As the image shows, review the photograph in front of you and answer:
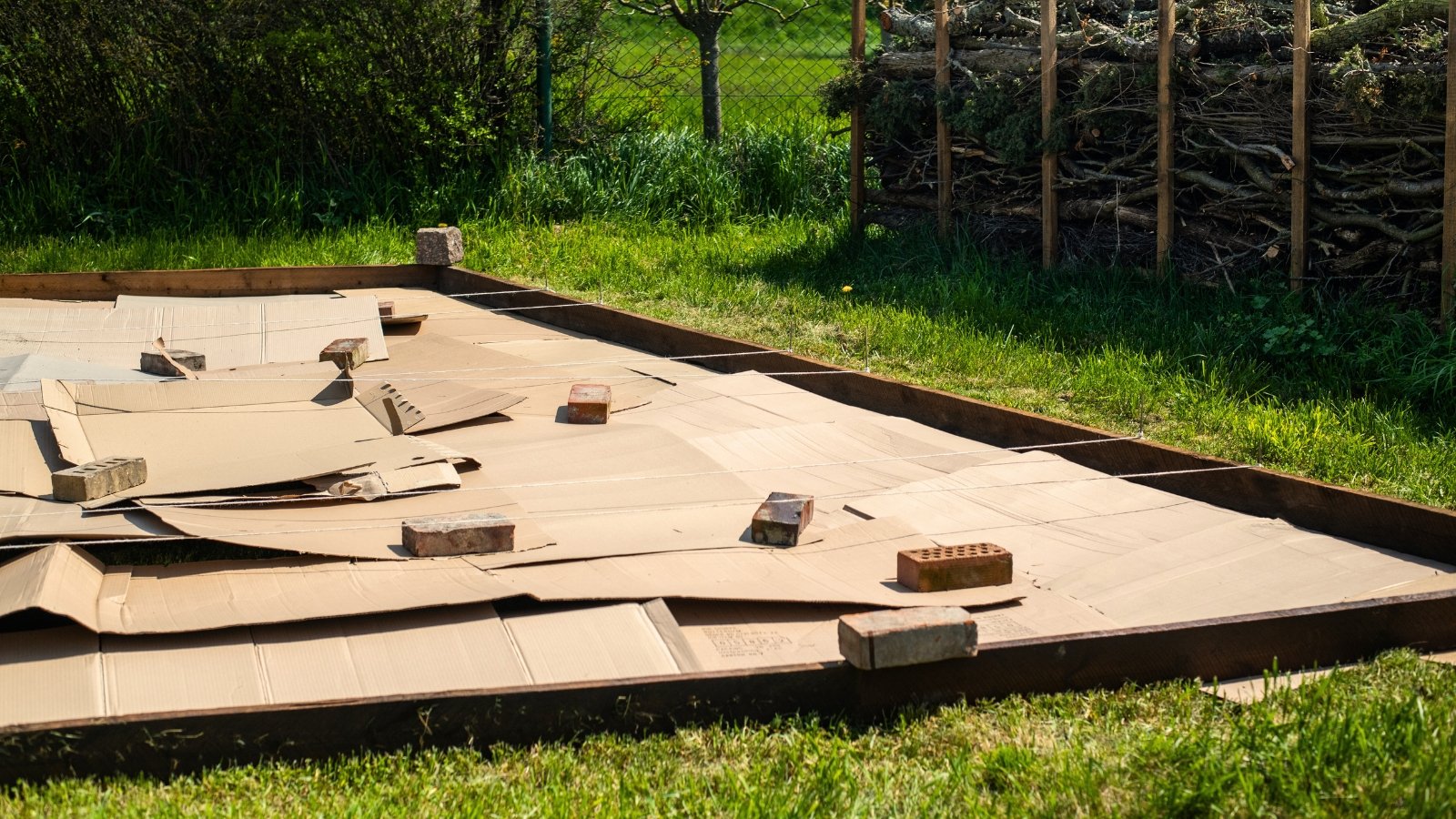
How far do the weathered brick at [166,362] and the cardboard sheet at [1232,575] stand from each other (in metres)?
3.28

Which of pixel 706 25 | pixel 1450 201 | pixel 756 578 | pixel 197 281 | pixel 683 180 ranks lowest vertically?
pixel 756 578

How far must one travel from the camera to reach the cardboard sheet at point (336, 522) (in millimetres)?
3029

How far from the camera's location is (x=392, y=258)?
27.2 feet

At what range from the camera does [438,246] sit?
307 inches

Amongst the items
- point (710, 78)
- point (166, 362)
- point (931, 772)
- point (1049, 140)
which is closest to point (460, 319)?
point (166, 362)

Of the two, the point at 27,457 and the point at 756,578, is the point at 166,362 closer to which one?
the point at 27,457

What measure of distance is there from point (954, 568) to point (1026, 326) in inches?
120

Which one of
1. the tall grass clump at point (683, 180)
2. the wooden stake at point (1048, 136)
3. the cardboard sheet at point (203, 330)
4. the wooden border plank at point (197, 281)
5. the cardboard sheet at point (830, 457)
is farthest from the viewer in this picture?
the tall grass clump at point (683, 180)

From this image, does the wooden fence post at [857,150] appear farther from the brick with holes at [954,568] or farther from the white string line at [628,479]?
the brick with holes at [954,568]

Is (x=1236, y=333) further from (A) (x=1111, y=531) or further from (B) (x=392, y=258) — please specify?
(B) (x=392, y=258)

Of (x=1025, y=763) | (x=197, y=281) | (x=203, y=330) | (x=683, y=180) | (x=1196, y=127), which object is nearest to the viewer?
(x=1025, y=763)

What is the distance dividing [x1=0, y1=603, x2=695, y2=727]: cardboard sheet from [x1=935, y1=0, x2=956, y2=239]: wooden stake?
519 cm

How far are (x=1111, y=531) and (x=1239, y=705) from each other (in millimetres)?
1086

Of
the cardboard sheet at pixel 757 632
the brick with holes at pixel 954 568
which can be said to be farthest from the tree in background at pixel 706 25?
the cardboard sheet at pixel 757 632
